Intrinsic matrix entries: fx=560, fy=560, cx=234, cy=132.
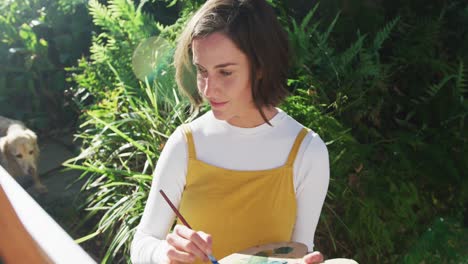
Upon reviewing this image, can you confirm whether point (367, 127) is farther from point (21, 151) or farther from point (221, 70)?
point (21, 151)

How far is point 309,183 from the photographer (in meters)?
1.64

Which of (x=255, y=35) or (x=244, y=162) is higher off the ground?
(x=255, y=35)

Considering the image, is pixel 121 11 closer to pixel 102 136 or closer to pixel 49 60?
pixel 102 136

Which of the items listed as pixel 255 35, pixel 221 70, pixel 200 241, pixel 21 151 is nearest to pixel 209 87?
pixel 221 70

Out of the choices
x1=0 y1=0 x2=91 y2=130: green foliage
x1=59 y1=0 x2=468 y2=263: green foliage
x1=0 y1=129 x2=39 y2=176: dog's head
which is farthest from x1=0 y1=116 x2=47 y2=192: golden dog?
x1=0 y1=0 x2=91 y2=130: green foliage

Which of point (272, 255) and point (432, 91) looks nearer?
point (272, 255)

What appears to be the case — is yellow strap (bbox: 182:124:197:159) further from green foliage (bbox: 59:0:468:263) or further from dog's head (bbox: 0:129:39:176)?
dog's head (bbox: 0:129:39:176)

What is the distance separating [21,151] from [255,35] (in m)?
3.12

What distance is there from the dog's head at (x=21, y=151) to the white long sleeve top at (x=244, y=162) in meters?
2.83

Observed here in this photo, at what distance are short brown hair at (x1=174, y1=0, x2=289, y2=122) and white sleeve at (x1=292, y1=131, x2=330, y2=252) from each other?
0.18m

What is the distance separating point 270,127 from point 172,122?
64.9 inches

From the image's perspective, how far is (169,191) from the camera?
5.41 feet

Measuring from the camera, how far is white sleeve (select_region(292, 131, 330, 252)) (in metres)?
1.63

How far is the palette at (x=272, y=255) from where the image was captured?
1381mm
